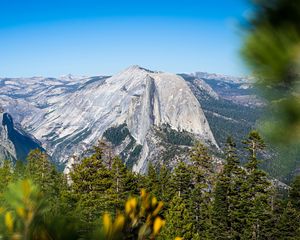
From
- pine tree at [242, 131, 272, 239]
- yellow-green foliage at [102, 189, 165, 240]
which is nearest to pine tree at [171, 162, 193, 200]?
pine tree at [242, 131, 272, 239]

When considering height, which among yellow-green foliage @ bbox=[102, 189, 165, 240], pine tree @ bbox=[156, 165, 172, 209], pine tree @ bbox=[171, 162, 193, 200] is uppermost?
yellow-green foliage @ bbox=[102, 189, 165, 240]

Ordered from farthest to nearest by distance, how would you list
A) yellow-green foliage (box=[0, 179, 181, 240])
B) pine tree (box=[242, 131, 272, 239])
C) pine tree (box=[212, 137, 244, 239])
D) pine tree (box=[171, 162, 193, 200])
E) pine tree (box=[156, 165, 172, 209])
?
pine tree (box=[156, 165, 172, 209]), pine tree (box=[171, 162, 193, 200]), pine tree (box=[212, 137, 244, 239]), pine tree (box=[242, 131, 272, 239]), yellow-green foliage (box=[0, 179, 181, 240])

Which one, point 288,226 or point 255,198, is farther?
point 288,226

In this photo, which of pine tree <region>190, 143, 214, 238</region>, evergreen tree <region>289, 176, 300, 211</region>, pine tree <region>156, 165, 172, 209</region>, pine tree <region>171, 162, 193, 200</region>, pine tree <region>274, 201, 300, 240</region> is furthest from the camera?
pine tree <region>156, 165, 172, 209</region>

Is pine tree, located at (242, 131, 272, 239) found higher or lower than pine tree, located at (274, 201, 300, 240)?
higher

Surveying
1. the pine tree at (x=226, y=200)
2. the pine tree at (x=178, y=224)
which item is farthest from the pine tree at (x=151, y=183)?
the pine tree at (x=178, y=224)

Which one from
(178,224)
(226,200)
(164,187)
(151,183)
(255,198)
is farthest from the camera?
(164,187)

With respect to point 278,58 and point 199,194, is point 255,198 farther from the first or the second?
point 278,58

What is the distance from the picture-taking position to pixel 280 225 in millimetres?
41719

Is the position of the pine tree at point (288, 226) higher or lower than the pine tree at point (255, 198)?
lower

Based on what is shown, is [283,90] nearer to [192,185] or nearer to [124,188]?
[124,188]

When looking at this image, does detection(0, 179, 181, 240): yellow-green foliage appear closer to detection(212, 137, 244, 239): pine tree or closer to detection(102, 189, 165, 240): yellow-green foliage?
detection(102, 189, 165, 240): yellow-green foliage

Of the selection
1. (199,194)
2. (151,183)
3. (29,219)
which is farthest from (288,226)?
(29,219)

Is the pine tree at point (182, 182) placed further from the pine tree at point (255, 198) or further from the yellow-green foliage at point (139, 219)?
the yellow-green foliage at point (139, 219)
